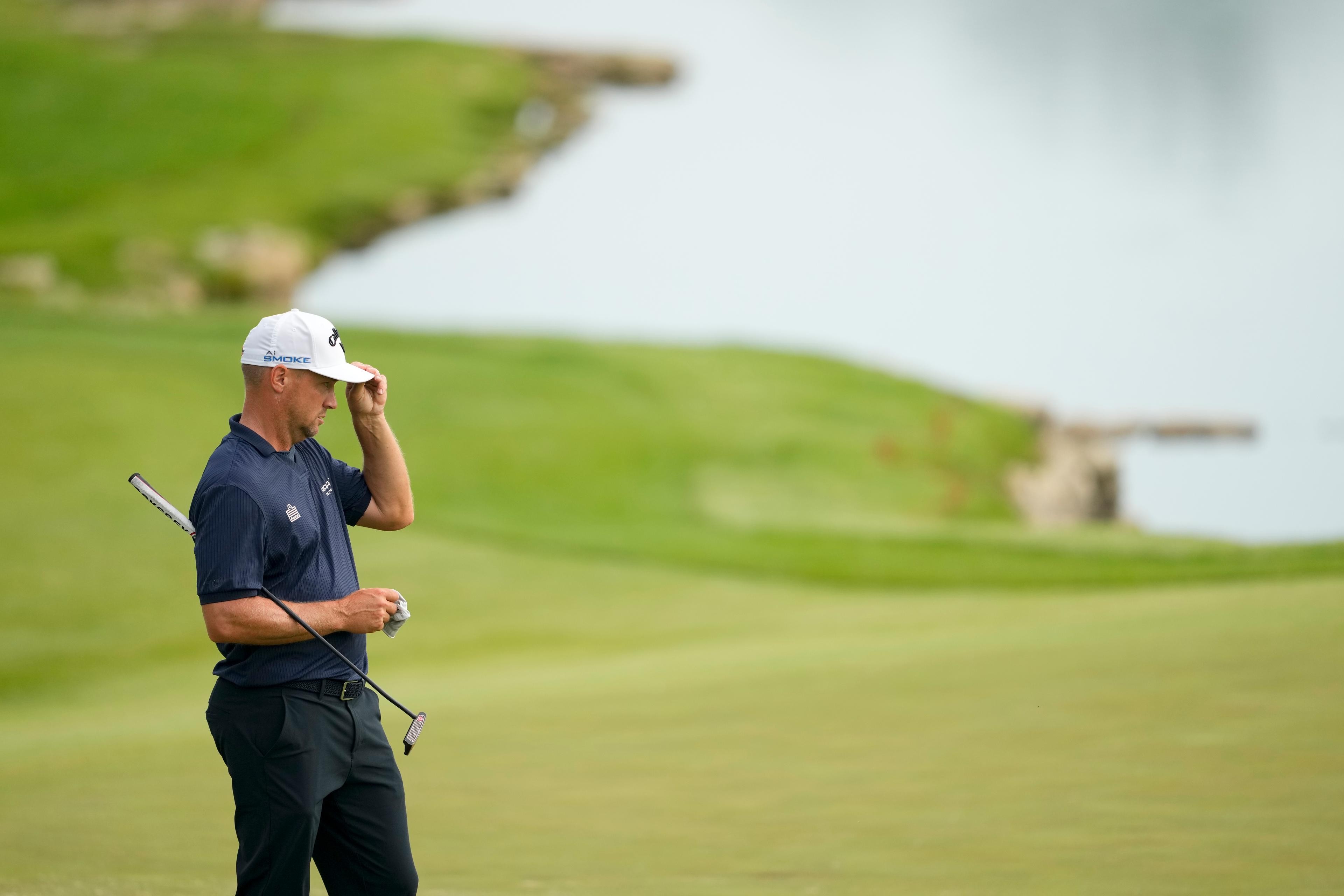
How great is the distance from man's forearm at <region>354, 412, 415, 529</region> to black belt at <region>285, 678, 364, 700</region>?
0.36 metres

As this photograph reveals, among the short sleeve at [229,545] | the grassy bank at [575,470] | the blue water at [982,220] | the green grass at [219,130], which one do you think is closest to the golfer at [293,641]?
the short sleeve at [229,545]

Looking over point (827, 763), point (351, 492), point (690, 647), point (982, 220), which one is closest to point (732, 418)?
point (690, 647)

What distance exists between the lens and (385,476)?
2826mm

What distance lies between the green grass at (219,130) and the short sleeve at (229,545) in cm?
1732

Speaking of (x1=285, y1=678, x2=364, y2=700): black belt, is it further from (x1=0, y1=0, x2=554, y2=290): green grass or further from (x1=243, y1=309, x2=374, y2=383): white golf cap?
(x1=0, y1=0, x2=554, y2=290): green grass

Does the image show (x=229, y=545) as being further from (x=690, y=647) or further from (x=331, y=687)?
(x=690, y=647)

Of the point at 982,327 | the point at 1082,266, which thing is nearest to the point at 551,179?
the point at 982,327

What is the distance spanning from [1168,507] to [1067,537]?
302 inches

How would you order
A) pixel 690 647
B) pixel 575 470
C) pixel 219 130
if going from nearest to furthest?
pixel 690 647 < pixel 575 470 < pixel 219 130

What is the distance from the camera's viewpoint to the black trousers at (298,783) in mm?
2426

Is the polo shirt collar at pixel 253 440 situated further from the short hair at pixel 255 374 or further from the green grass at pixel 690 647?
the green grass at pixel 690 647

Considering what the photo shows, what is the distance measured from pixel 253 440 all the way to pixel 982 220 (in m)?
25.0

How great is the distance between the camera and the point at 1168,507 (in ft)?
54.4

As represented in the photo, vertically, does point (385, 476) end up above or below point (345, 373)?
below
